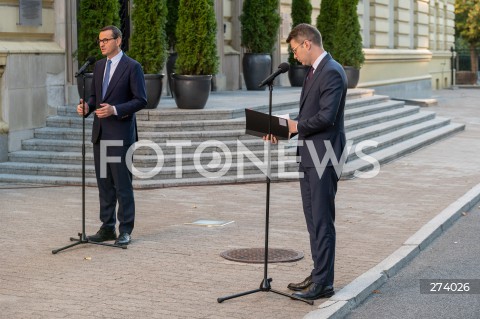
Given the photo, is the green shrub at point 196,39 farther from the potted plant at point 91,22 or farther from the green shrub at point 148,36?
the potted plant at point 91,22

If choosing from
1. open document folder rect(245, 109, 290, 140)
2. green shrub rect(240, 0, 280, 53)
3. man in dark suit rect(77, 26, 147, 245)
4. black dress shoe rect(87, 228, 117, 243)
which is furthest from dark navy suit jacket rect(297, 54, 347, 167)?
green shrub rect(240, 0, 280, 53)

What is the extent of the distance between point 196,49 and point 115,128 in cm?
751

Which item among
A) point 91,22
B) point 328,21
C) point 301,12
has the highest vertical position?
point 301,12

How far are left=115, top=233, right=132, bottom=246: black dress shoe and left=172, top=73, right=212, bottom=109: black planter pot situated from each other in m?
7.27

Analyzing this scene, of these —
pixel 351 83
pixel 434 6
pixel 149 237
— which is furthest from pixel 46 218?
pixel 434 6

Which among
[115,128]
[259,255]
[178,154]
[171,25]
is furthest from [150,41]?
[259,255]

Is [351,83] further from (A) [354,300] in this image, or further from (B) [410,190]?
(A) [354,300]

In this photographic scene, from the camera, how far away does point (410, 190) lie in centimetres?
1448

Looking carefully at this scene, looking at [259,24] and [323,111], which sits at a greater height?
[259,24]

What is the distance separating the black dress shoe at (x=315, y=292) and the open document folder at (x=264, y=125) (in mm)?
1156

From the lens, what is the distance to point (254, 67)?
24.1 meters

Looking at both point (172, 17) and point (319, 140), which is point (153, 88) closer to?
point (172, 17)

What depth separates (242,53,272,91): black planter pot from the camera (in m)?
24.1

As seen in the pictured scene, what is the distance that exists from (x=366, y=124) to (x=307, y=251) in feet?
Answer: 35.4
